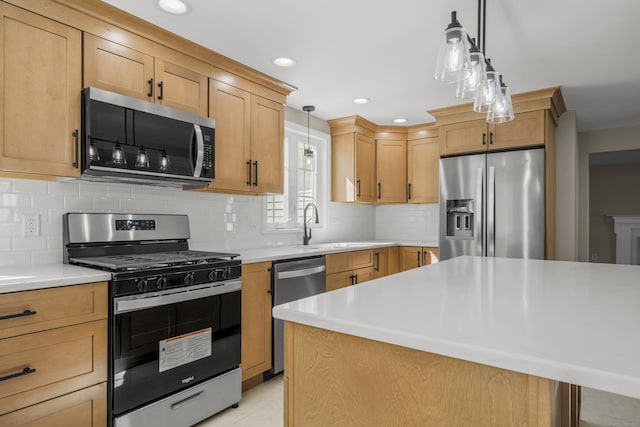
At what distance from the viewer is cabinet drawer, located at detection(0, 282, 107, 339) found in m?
1.55

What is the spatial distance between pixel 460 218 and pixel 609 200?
5.57m

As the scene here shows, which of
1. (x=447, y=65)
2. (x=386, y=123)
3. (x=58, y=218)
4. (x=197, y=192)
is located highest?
(x=386, y=123)

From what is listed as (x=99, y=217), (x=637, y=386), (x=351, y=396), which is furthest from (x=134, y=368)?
(x=637, y=386)

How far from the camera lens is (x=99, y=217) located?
2.34m

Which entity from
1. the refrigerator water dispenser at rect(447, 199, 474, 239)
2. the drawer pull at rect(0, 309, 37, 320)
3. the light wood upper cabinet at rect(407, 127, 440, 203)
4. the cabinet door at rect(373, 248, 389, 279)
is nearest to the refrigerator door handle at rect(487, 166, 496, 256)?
the refrigerator water dispenser at rect(447, 199, 474, 239)

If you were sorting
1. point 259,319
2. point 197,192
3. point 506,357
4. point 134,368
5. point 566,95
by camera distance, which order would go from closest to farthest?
point 506,357 → point 134,368 → point 259,319 → point 197,192 → point 566,95

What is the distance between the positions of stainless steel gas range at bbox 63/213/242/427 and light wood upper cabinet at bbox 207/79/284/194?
0.61 metres

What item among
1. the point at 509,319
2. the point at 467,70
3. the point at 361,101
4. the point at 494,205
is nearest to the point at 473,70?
the point at 467,70

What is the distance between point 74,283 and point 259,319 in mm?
1297

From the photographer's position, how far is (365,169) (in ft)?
15.3

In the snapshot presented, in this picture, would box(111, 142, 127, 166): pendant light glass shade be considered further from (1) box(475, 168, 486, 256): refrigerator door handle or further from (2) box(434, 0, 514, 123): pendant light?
(1) box(475, 168, 486, 256): refrigerator door handle

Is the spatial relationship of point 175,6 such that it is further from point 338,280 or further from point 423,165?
point 423,165

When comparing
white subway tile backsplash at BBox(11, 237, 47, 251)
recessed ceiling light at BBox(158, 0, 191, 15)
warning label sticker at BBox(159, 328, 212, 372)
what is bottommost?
warning label sticker at BBox(159, 328, 212, 372)

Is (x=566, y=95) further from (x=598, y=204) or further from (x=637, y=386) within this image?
(x=598, y=204)
